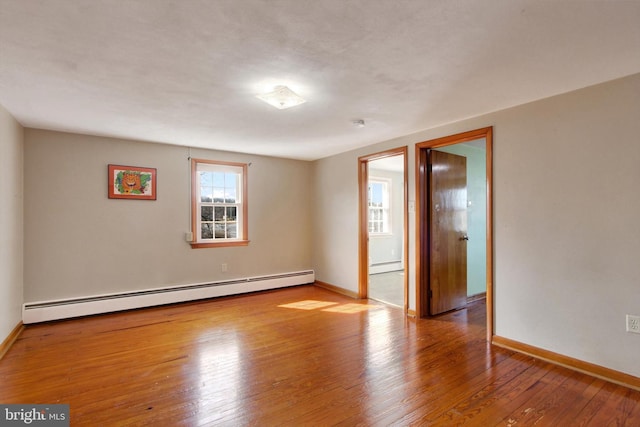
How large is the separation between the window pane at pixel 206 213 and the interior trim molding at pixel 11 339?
7.68 ft

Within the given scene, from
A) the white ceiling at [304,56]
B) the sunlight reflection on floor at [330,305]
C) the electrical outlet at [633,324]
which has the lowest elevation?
the sunlight reflection on floor at [330,305]

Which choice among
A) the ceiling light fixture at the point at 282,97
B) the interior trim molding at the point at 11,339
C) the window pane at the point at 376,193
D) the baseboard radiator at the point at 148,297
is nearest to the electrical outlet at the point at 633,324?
the ceiling light fixture at the point at 282,97

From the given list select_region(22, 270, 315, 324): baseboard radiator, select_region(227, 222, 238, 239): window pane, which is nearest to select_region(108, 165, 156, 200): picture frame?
select_region(227, 222, 238, 239): window pane

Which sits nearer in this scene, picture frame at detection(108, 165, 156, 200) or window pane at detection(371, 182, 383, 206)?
picture frame at detection(108, 165, 156, 200)

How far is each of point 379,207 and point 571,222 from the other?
4680mm

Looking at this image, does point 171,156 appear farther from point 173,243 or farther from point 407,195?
point 407,195

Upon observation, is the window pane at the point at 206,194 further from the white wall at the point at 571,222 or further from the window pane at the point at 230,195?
the white wall at the point at 571,222

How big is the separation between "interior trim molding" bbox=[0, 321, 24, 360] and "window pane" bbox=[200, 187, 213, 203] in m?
2.51

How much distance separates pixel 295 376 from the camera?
2455 mm

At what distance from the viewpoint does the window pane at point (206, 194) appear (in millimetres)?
4843

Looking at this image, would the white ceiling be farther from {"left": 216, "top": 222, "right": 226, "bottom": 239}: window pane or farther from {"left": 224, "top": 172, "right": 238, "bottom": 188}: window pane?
{"left": 216, "top": 222, "right": 226, "bottom": 239}: window pane

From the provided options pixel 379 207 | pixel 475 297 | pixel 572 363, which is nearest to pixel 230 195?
pixel 379 207

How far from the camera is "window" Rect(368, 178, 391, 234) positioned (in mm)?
7105

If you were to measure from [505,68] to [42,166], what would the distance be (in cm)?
490
